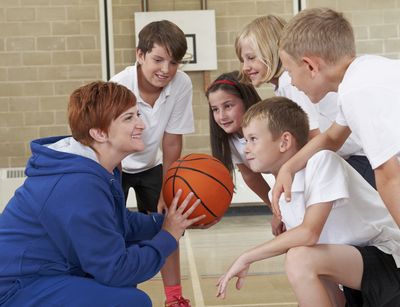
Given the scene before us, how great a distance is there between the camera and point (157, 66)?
3.26 metres

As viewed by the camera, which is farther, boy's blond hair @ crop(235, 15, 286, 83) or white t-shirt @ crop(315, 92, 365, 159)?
boy's blond hair @ crop(235, 15, 286, 83)

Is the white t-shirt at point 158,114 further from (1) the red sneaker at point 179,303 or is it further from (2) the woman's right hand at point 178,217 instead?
(2) the woman's right hand at point 178,217

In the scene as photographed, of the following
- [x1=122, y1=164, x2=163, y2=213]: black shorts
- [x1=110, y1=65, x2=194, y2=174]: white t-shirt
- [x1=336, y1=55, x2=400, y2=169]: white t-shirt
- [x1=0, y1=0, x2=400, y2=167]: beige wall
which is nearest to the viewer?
[x1=336, y1=55, x2=400, y2=169]: white t-shirt

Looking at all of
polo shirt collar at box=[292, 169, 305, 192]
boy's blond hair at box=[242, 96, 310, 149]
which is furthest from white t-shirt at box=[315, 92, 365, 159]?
polo shirt collar at box=[292, 169, 305, 192]

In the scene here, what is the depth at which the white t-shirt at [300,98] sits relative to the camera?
115 inches

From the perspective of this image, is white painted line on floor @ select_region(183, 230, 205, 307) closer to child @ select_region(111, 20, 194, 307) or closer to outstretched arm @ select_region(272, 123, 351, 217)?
child @ select_region(111, 20, 194, 307)

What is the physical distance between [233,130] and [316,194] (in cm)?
92

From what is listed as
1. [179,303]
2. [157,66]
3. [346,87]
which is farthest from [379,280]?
[157,66]

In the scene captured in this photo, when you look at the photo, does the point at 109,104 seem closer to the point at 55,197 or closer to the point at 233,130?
the point at 55,197

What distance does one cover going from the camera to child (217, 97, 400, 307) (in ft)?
7.22

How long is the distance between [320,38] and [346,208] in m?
0.58

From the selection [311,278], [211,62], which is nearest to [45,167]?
[311,278]

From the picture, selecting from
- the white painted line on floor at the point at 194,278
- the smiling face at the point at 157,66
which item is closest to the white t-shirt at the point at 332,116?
the smiling face at the point at 157,66

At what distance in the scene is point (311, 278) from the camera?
2172 mm
